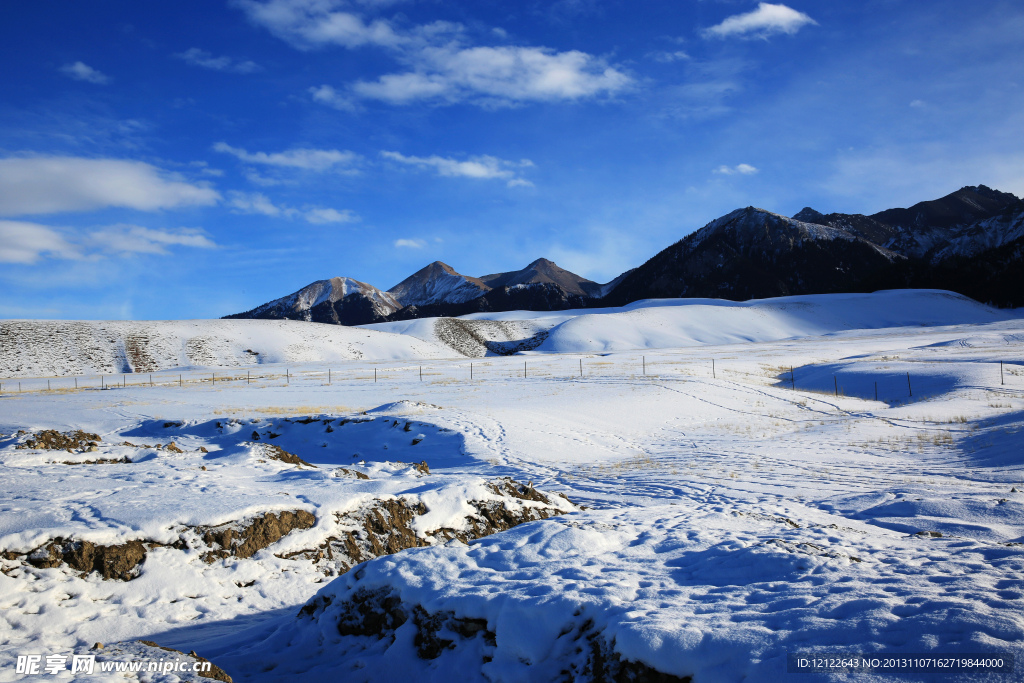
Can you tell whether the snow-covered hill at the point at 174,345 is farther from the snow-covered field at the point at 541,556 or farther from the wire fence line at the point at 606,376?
the snow-covered field at the point at 541,556

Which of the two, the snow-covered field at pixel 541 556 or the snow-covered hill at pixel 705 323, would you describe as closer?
the snow-covered field at pixel 541 556

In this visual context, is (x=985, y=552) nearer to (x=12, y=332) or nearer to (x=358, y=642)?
(x=358, y=642)

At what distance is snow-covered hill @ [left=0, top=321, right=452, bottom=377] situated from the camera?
55.7 meters

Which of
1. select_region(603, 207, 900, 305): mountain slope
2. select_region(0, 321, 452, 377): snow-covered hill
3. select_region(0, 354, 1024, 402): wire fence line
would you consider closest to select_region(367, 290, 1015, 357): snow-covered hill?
select_region(0, 321, 452, 377): snow-covered hill

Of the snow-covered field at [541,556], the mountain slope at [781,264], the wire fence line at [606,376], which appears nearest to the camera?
the snow-covered field at [541,556]

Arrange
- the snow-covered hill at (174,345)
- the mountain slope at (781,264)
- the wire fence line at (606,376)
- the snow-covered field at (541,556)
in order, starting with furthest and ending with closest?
1. the mountain slope at (781,264)
2. the snow-covered hill at (174,345)
3. the wire fence line at (606,376)
4. the snow-covered field at (541,556)

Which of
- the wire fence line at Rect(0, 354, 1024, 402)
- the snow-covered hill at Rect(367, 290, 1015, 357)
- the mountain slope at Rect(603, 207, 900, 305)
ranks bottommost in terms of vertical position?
the wire fence line at Rect(0, 354, 1024, 402)

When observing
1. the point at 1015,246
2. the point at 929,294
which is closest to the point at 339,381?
the point at 929,294

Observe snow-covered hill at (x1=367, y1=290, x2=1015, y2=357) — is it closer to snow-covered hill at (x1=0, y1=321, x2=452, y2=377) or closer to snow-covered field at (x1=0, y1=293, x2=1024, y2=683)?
snow-covered hill at (x1=0, y1=321, x2=452, y2=377)

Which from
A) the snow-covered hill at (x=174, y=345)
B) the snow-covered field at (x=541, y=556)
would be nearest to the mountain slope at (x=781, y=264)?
the snow-covered hill at (x=174, y=345)

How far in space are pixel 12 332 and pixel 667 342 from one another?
263ft

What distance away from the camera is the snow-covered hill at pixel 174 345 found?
55.7 meters

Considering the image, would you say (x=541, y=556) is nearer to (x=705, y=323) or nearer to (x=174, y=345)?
(x=174, y=345)

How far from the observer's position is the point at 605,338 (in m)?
74.1
